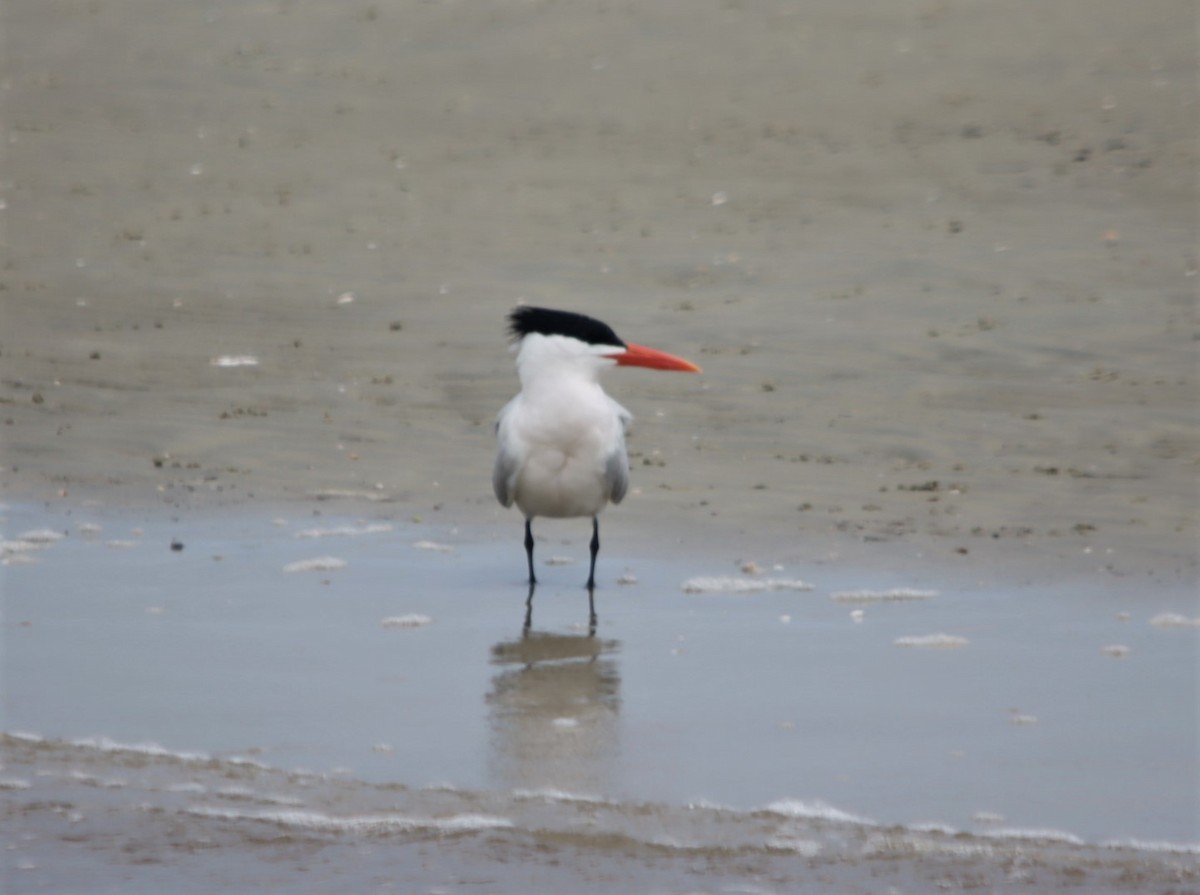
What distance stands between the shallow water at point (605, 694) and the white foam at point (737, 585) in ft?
0.09

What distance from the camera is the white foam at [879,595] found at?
6969mm

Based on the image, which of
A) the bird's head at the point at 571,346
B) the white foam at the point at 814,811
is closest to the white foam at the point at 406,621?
the bird's head at the point at 571,346

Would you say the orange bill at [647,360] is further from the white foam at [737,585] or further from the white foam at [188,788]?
the white foam at [188,788]

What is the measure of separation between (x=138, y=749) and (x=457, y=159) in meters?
11.1

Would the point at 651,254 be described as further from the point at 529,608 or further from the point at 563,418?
the point at 529,608

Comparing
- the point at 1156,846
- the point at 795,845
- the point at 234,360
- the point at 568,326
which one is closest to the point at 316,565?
the point at 568,326

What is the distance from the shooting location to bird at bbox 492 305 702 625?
7.51 m

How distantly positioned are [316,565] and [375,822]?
3011 mm

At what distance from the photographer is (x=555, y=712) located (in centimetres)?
562

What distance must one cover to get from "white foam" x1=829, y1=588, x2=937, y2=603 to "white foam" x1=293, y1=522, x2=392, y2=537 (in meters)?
2.31

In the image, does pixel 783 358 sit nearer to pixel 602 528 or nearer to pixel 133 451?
pixel 602 528

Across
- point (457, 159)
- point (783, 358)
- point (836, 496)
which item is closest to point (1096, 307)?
point (783, 358)

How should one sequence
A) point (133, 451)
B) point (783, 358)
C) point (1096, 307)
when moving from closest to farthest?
point (133, 451) < point (783, 358) < point (1096, 307)

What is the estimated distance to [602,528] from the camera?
335 inches
